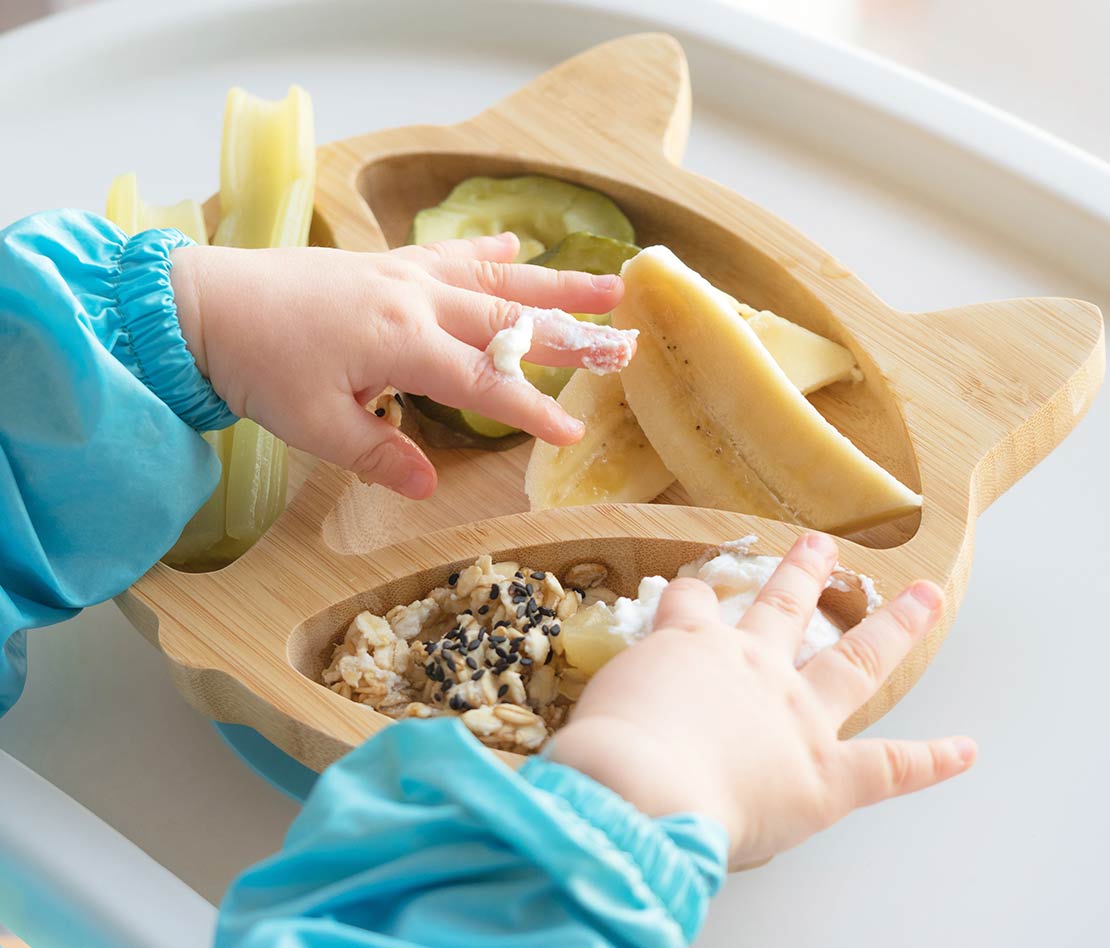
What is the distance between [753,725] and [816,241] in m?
0.85

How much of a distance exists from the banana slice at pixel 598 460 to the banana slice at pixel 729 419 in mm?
33

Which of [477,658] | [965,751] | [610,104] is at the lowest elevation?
[477,658]

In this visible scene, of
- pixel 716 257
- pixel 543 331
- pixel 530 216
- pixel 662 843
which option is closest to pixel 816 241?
pixel 716 257

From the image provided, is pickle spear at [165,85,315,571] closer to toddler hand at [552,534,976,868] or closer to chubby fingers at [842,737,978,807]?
toddler hand at [552,534,976,868]

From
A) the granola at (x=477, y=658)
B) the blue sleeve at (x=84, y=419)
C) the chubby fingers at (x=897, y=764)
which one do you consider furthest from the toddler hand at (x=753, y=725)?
the blue sleeve at (x=84, y=419)

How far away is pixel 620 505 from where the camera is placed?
1075mm

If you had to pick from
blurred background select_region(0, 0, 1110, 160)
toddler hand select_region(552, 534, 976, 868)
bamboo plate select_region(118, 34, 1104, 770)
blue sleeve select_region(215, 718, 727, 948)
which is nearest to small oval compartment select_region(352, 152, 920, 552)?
bamboo plate select_region(118, 34, 1104, 770)

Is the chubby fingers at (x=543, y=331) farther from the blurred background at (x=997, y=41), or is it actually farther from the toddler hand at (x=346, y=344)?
the blurred background at (x=997, y=41)

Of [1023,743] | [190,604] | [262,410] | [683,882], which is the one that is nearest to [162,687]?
[190,604]

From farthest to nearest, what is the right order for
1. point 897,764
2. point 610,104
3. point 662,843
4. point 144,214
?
point 610,104, point 144,214, point 897,764, point 662,843

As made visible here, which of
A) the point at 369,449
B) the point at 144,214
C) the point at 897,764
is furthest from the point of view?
the point at 144,214

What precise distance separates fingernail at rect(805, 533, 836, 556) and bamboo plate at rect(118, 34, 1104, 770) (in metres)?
0.08

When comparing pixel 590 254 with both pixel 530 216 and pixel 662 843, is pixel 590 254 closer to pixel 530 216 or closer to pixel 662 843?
pixel 530 216

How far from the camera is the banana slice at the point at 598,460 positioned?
3.76 ft
